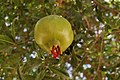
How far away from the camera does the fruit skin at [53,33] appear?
61.3 inches

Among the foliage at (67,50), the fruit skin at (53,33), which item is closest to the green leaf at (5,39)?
the foliage at (67,50)

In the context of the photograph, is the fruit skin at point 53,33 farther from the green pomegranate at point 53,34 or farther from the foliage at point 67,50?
the foliage at point 67,50

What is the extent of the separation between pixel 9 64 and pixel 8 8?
2.52 feet

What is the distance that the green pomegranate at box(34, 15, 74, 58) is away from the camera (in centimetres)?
156

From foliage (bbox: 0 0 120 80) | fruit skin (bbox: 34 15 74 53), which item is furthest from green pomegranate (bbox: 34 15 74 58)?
foliage (bbox: 0 0 120 80)

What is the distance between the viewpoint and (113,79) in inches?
89.5

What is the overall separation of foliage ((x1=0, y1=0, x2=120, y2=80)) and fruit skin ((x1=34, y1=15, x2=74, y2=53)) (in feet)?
0.86

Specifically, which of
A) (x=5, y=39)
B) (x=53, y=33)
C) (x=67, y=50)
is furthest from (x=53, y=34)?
(x=67, y=50)

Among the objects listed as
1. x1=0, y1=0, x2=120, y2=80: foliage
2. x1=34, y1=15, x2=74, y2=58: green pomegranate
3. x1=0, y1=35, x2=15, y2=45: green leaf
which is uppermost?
x1=34, y1=15, x2=74, y2=58: green pomegranate

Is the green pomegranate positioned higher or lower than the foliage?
higher

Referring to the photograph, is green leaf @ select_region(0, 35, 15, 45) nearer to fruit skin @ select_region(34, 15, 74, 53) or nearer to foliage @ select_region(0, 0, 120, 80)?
foliage @ select_region(0, 0, 120, 80)

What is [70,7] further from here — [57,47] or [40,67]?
[57,47]

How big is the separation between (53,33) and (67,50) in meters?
0.67

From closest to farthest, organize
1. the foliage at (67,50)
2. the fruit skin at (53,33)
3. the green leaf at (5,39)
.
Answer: the fruit skin at (53,33)
the green leaf at (5,39)
the foliage at (67,50)
